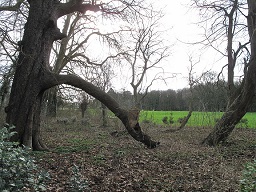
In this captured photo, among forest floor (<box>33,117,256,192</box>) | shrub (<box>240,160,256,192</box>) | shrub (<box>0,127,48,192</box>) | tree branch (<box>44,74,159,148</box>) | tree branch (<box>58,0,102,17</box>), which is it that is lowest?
forest floor (<box>33,117,256,192</box>)

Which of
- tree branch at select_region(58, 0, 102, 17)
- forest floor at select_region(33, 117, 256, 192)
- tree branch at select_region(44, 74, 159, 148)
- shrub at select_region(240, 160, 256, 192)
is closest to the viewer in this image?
shrub at select_region(240, 160, 256, 192)

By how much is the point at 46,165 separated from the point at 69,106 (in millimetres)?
10701

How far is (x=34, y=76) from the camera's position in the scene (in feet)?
26.3

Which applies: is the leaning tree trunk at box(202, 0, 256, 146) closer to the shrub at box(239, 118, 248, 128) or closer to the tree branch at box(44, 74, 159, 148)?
the tree branch at box(44, 74, 159, 148)

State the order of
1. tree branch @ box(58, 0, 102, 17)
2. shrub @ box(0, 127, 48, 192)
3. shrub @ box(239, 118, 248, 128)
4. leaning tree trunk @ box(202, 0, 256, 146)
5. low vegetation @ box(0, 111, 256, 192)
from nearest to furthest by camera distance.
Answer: shrub @ box(0, 127, 48, 192) < low vegetation @ box(0, 111, 256, 192) < tree branch @ box(58, 0, 102, 17) < leaning tree trunk @ box(202, 0, 256, 146) < shrub @ box(239, 118, 248, 128)

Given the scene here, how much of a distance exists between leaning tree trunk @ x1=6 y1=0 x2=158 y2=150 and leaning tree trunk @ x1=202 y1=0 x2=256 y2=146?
5558 millimetres

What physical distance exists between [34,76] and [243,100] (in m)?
7.76

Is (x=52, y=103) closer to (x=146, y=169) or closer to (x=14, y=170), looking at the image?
(x=146, y=169)

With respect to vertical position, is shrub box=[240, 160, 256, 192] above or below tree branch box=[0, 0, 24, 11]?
below

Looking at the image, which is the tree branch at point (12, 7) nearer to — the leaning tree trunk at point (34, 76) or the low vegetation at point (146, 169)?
the leaning tree trunk at point (34, 76)

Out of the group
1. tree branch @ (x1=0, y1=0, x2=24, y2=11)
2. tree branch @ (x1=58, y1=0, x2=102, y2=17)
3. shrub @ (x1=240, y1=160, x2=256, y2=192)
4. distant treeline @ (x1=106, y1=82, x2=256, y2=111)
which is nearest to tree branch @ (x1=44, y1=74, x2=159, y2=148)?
tree branch @ (x1=58, y1=0, x2=102, y2=17)

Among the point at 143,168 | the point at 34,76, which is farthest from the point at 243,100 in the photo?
the point at 34,76

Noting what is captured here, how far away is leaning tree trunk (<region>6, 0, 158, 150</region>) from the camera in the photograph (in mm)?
7855

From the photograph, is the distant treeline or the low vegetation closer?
the low vegetation
